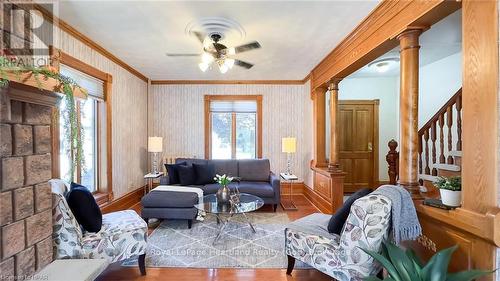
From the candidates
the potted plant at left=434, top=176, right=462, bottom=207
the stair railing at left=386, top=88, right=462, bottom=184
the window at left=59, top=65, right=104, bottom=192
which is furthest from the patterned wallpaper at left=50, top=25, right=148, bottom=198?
the stair railing at left=386, top=88, right=462, bottom=184

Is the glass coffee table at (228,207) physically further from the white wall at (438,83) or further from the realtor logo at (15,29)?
the white wall at (438,83)

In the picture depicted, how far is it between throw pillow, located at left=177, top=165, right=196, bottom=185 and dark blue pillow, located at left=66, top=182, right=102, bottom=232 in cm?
222

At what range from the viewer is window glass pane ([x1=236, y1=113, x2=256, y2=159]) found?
19.6 ft

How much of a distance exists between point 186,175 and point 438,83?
500 cm

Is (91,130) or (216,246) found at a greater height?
(91,130)

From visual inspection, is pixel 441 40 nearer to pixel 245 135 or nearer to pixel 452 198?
pixel 452 198

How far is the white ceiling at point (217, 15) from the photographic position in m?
2.51

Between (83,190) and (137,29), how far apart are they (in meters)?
1.99

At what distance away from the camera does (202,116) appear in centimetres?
589

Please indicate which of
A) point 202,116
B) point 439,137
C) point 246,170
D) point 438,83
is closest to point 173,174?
point 246,170

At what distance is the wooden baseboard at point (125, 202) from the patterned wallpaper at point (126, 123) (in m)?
0.09

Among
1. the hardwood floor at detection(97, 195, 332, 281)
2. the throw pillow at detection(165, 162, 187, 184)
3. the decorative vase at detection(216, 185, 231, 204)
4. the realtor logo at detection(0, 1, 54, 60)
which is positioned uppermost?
the realtor logo at detection(0, 1, 54, 60)

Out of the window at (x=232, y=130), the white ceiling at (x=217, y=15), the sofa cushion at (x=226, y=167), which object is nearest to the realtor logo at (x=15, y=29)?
the white ceiling at (x=217, y=15)

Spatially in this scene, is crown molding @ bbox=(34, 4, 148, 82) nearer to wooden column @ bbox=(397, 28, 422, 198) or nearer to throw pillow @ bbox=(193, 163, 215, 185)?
throw pillow @ bbox=(193, 163, 215, 185)
